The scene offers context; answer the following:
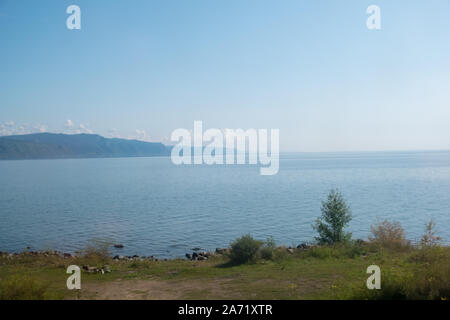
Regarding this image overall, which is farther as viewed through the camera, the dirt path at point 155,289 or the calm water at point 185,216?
the calm water at point 185,216

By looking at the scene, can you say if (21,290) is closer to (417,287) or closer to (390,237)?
(417,287)

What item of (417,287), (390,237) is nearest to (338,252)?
(390,237)

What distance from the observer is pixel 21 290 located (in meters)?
9.52

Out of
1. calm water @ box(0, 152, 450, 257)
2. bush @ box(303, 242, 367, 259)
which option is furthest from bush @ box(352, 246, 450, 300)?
calm water @ box(0, 152, 450, 257)

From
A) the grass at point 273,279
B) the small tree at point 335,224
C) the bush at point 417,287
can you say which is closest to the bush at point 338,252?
the grass at point 273,279

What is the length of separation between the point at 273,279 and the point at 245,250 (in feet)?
13.3

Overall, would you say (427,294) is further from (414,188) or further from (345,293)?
(414,188)

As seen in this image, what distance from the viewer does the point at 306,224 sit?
37750 mm

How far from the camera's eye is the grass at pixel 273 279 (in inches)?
369

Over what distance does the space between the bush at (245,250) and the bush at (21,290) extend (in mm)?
9260

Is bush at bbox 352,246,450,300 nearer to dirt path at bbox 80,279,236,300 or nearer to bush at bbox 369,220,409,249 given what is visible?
dirt path at bbox 80,279,236,300

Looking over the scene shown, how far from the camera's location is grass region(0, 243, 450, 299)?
30.8ft

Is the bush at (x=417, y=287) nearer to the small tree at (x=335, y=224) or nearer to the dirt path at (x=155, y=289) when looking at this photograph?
the dirt path at (x=155, y=289)
